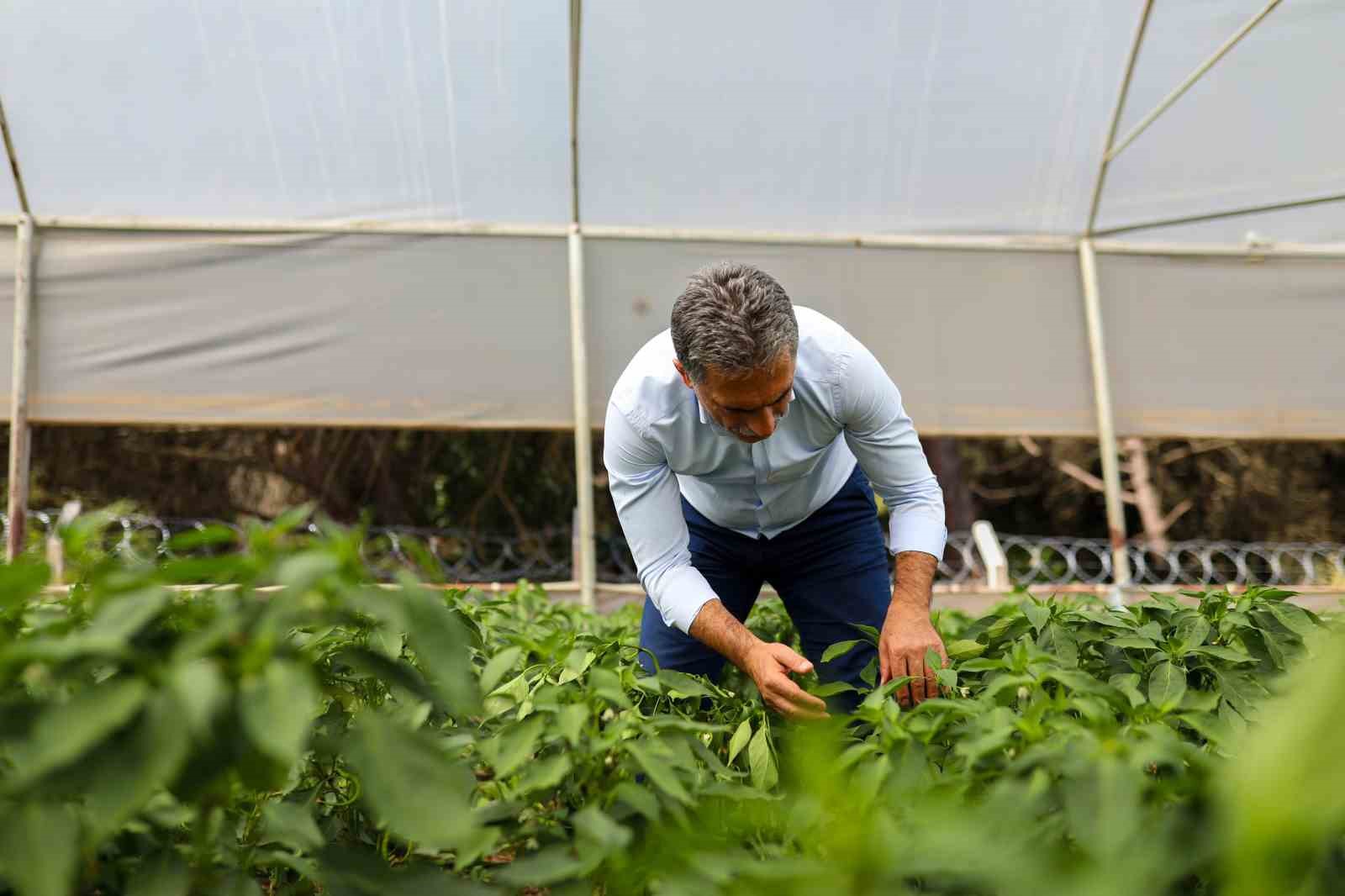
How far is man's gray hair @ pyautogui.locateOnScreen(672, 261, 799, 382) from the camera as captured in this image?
80.2 inches

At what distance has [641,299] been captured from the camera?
18.5 ft

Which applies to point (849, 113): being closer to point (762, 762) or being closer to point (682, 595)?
point (682, 595)

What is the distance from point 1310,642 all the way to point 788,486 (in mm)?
1273

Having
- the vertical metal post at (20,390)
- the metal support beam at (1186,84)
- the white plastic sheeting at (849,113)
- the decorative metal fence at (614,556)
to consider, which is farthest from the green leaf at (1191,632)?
the decorative metal fence at (614,556)

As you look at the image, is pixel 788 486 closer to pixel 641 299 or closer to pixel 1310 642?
pixel 1310 642

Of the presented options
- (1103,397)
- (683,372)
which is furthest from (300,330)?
(1103,397)

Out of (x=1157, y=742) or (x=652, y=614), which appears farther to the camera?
(x=652, y=614)

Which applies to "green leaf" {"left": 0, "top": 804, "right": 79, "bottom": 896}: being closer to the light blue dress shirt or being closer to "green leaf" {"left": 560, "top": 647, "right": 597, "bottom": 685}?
"green leaf" {"left": 560, "top": 647, "right": 597, "bottom": 685}

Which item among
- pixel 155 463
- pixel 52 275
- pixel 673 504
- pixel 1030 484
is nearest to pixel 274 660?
pixel 673 504

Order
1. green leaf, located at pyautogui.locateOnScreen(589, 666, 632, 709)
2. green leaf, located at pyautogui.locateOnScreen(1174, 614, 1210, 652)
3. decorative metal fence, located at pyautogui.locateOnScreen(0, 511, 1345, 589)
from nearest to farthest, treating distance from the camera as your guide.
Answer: green leaf, located at pyautogui.locateOnScreen(589, 666, 632, 709) < green leaf, located at pyautogui.locateOnScreen(1174, 614, 1210, 652) < decorative metal fence, located at pyautogui.locateOnScreen(0, 511, 1345, 589)

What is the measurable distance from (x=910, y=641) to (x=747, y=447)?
2.35 feet

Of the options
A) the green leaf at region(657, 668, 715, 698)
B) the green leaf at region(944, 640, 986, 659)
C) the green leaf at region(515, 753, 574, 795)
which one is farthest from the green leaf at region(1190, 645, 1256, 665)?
the green leaf at region(515, 753, 574, 795)

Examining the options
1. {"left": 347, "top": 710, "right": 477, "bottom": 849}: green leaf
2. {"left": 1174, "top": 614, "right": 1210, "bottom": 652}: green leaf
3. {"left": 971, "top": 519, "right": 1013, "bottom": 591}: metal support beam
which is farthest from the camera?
{"left": 971, "top": 519, "right": 1013, "bottom": 591}: metal support beam

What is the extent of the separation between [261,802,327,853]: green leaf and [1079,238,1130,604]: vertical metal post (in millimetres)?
5314
